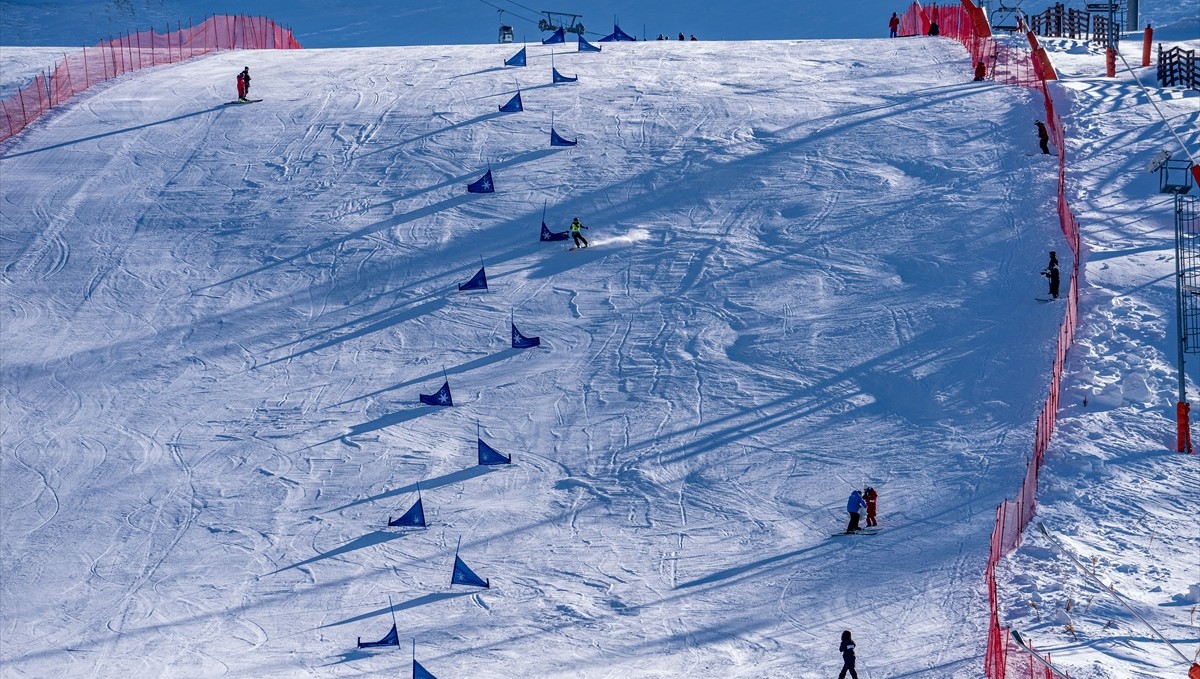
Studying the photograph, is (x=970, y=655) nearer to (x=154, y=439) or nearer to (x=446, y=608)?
(x=446, y=608)

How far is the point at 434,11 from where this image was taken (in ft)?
238

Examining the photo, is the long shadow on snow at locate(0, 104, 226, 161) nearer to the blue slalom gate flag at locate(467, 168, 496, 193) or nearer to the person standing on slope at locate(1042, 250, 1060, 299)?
the blue slalom gate flag at locate(467, 168, 496, 193)

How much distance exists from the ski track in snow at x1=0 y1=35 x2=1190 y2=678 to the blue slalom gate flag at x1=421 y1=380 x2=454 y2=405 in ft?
0.92

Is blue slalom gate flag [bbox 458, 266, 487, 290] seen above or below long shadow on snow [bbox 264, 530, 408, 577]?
above

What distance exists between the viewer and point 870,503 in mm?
24031

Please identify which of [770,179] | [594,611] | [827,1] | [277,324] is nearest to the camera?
[594,611]

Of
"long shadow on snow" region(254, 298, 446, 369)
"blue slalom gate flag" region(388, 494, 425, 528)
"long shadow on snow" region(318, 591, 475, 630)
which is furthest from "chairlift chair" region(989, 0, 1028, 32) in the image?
"long shadow on snow" region(318, 591, 475, 630)

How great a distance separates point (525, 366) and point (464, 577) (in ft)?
Answer: 22.9

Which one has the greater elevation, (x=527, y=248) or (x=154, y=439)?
(x=527, y=248)

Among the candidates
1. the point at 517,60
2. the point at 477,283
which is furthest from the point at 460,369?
the point at 517,60

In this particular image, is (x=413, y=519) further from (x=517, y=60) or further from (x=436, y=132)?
(x=517, y=60)

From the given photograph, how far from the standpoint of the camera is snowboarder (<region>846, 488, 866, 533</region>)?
2377 centimetres

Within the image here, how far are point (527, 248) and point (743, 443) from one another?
27.1 feet

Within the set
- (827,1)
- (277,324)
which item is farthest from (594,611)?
(827,1)
